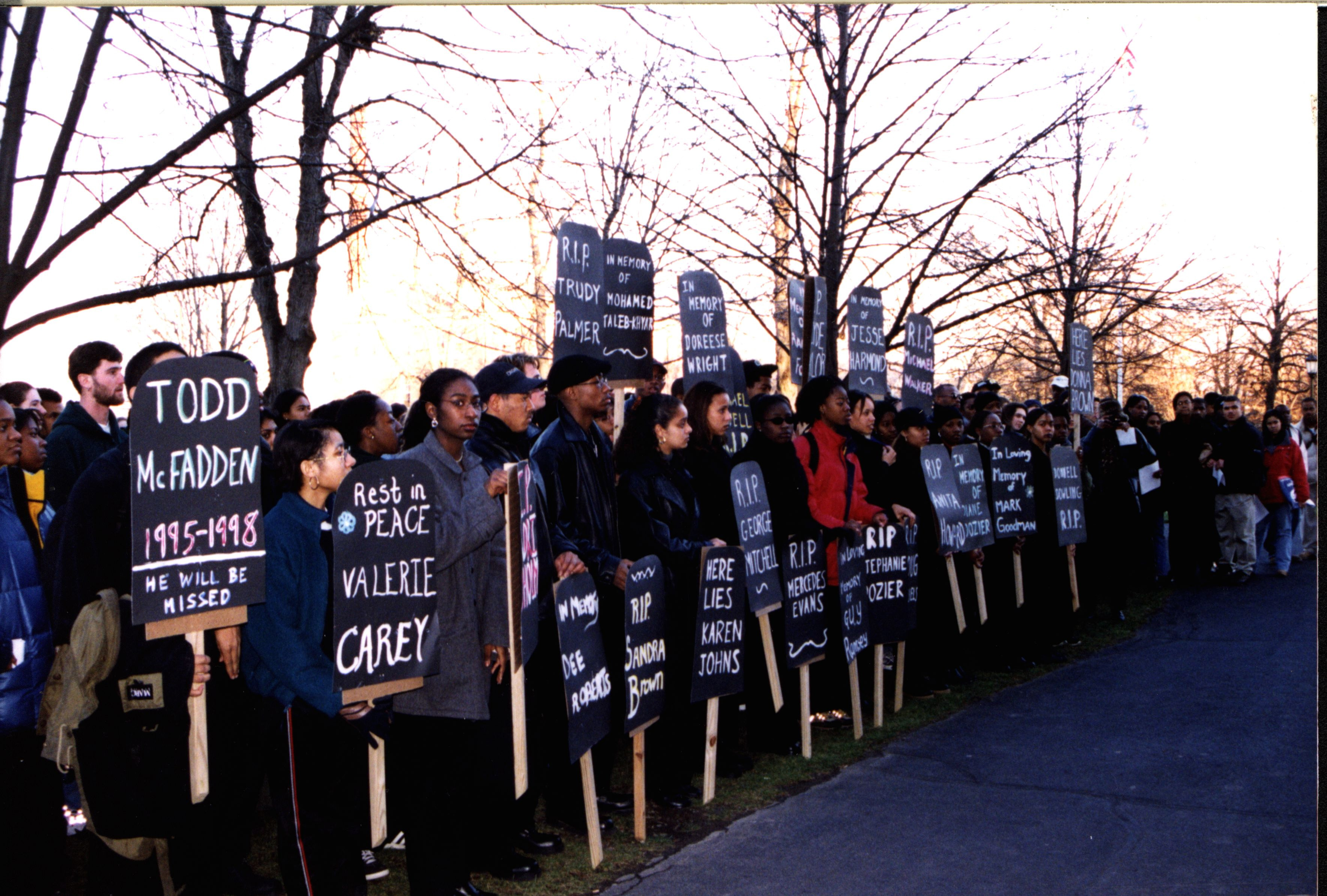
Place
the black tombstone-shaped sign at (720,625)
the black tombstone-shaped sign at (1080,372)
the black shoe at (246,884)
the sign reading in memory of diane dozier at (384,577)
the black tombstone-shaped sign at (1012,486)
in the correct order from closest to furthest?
the sign reading in memory of diane dozier at (384,577)
the black shoe at (246,884)
the black tombstone-shaped sign at (720,625)
the black tombstone-shaped sign at (1012,486)
the black tombstone-shaped sign at (1080,372)

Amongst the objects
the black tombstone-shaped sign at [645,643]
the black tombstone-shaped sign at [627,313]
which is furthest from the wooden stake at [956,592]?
the black tombstone-shaped sign at [645,643]

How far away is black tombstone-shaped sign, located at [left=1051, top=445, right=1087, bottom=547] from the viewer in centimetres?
1043

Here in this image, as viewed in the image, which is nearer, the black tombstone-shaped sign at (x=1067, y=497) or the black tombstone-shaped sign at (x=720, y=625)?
the black tombstone-shaped sign at (x=720, y=625)

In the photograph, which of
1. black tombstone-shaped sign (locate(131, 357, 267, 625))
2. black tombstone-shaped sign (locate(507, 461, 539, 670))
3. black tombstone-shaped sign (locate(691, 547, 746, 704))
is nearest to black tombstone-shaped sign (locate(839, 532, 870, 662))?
black tombstone-shaped sign (locate(691, 547, 746, 704))

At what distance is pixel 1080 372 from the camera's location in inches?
485

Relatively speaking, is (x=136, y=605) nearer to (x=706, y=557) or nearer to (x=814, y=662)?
(x=706, y=557)

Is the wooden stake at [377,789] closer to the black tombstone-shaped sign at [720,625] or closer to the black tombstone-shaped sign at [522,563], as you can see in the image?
the black tombstone-shaped sign at [522,563]

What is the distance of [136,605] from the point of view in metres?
4.02

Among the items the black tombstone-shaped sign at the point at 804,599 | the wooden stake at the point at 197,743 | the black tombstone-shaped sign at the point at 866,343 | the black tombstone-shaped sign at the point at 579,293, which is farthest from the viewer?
the black tombstone-shaped sign at the point at 866,343

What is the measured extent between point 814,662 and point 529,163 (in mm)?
3837

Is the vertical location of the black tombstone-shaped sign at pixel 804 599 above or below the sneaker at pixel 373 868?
above

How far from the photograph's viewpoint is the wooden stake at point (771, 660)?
6.54 m

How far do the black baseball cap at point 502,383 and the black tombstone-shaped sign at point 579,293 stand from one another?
57.9 inches

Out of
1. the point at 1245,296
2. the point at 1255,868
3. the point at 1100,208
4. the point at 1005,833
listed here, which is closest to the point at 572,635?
the point at 1005,833
